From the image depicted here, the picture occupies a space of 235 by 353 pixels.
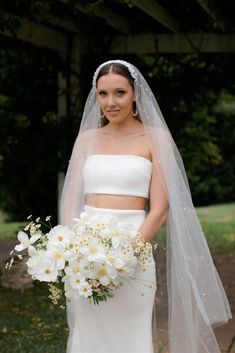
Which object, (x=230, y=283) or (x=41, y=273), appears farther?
(x=230, y=283)

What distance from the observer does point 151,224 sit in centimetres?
320

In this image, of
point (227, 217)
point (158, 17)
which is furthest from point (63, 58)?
point (227, 217)

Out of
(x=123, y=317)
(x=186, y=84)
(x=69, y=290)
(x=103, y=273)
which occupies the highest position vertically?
(x=186, y=84)

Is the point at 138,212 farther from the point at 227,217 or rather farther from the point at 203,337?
the point at 227,217

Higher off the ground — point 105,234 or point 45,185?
point 105,234

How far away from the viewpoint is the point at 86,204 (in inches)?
135

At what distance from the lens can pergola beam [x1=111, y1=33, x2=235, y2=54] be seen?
7.55 m

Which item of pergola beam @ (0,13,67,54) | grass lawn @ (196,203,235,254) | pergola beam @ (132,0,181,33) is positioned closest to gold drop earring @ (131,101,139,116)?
pergola beam @ (132,0,181,33)

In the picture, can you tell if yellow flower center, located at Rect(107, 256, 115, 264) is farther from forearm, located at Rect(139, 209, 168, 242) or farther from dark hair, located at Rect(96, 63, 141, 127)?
dark hair, located at Rect(96, 63, 141, 127)

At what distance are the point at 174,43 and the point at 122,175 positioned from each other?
4.79m

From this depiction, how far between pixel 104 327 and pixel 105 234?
0.64 m

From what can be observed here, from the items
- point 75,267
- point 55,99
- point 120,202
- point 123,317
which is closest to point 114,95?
point 120,202

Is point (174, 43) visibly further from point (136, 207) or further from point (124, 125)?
point (136, 207)

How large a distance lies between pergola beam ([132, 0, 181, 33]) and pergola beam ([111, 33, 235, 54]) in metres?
0.26
